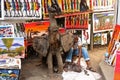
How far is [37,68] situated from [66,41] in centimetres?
77

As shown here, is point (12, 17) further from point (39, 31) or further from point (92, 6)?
point (92, 6)

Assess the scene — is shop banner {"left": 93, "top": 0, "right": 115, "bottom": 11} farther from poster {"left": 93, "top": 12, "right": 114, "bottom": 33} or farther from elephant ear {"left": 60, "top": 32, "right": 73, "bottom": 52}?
elephant ear {"left": 60, "top": 32, "right": 73, "bottom": 52}

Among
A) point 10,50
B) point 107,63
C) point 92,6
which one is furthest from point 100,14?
point 10,50

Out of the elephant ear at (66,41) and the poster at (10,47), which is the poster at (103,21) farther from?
the poster at (10,47)

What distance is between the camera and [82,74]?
4289mm

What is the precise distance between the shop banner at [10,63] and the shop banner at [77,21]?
1.47m

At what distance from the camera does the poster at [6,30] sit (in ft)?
14.5

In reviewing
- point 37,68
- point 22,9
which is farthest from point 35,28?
point 37,68

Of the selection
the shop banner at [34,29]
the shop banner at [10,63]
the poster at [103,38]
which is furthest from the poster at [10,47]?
the poster at [103,38]

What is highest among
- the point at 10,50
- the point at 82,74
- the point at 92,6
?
the point at 92,6

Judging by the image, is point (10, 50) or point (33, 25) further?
point (33, 25)

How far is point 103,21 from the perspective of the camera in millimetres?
5391

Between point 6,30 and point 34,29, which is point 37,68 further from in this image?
point 6,30

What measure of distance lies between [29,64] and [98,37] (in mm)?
1638
